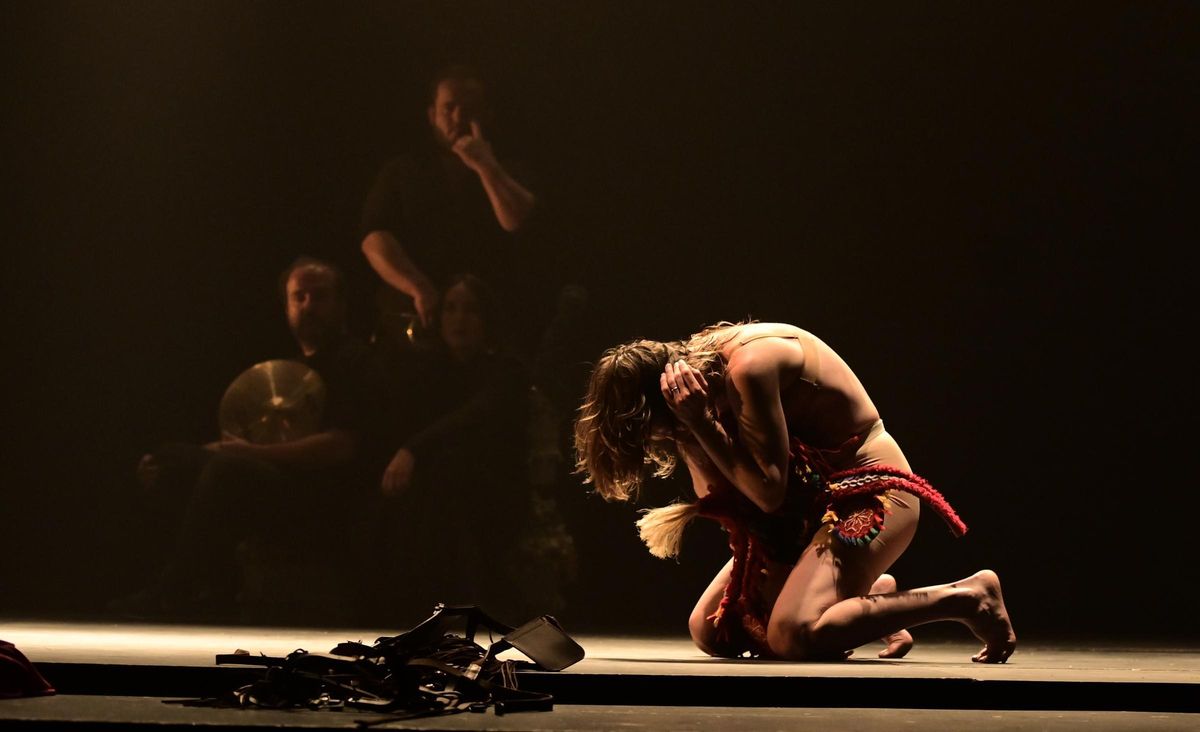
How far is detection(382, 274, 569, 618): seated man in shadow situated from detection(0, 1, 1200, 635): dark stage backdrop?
0.76 feet

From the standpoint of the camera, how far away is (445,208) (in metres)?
4.59

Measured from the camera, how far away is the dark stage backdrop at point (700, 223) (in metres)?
4.28

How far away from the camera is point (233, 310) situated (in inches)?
183

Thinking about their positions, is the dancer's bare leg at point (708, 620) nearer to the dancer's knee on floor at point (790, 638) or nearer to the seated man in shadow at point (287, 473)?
the dancer's knee on floor at point (790, 638)

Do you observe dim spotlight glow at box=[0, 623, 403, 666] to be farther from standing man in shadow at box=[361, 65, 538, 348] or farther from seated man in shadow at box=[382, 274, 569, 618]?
standing man in shadow at box=[361, 65, 538, 348]

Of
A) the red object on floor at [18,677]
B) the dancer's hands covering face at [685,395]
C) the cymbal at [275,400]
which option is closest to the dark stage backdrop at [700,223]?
the cymbal at [275,400]

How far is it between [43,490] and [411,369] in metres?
1.45

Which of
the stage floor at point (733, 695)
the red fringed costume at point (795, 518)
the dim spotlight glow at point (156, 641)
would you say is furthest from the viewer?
the red fringed costume at point (795, 518)

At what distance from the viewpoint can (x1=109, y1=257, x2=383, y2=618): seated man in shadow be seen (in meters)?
4.54

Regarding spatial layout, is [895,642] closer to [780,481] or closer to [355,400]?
[780,481]

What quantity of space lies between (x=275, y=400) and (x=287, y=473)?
271 mm

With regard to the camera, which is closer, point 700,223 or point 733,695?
point 733,695

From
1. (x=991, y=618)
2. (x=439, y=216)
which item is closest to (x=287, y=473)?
(x=439, y=216)

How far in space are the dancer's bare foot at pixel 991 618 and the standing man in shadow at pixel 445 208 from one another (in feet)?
7.68
